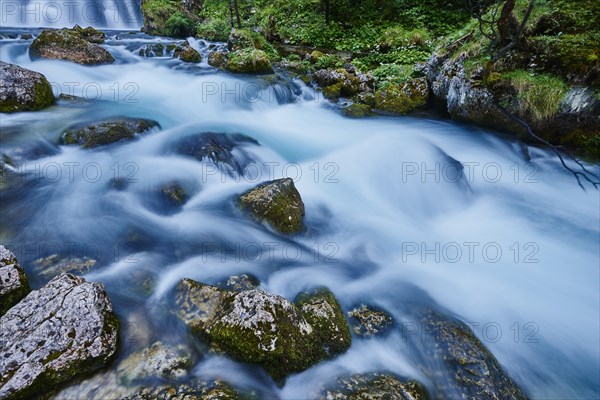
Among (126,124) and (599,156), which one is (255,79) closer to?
(126,124)

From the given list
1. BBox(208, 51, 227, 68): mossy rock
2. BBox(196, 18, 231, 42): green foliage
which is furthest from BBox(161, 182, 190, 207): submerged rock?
BBox(196, 18, 231, 42): green foliage

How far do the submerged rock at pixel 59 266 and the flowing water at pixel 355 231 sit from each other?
0.08m

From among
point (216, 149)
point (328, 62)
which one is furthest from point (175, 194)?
point (328, 62)

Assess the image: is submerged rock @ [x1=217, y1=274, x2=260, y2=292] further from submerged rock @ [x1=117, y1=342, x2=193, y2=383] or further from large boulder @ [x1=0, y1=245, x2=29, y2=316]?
large boulder @ [x1=0, y1=245, x2=29, y2=316]

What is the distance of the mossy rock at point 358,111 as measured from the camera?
357 inches

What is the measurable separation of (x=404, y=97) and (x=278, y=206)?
5.89m

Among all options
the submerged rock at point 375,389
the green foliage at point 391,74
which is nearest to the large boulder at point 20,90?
the submerged rock at point 375,389

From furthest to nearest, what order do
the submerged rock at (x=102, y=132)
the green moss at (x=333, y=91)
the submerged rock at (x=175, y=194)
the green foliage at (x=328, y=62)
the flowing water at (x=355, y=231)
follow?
1. the green foliage at (x=328, y=62)
2. the green moss at (x=333, y=91)
3. the submerged rock at (x=102, y=132)
4. the submerged rock at (x=175, y=194)
5. the flowing water at (x=355, y=231)

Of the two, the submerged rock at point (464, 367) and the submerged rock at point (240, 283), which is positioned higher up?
the submerged rock at point (464, 367)

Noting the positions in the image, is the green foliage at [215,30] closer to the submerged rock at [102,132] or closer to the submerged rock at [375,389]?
the submerged rock at [102,132]

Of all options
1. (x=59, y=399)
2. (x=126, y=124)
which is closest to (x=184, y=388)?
(x=59, y=399)

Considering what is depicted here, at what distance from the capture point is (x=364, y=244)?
5.24 meters

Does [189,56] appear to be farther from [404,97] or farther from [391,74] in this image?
[404,97]

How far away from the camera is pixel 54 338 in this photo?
258 cm
